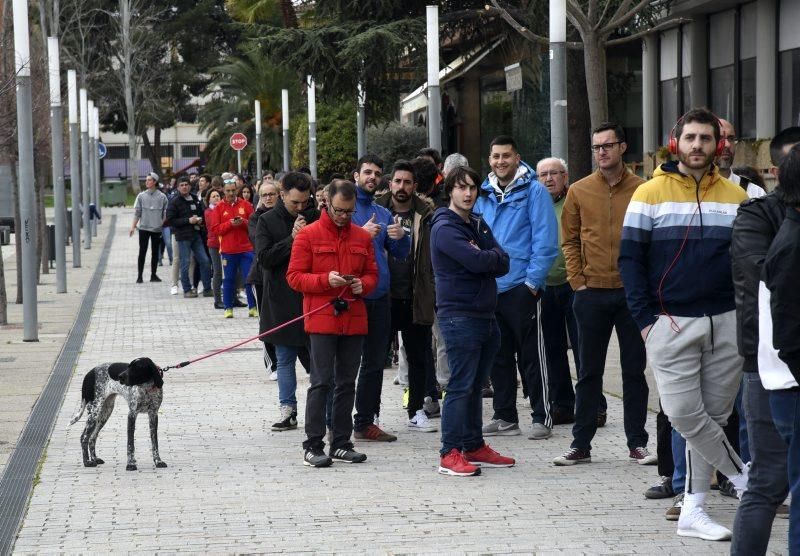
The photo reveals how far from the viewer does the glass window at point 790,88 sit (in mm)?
19719

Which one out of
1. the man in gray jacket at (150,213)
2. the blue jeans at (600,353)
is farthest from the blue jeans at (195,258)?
the blue jeans at (600,353)

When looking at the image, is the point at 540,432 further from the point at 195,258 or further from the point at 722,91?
the point at 722,91

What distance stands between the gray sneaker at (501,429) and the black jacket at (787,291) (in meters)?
4.84

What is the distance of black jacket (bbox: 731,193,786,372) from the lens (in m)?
5.18

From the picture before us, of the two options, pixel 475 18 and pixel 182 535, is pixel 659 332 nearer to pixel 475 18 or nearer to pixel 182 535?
pixel 182 535

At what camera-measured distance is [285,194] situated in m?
9.81

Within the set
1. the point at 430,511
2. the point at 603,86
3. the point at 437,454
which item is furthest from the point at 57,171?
the point at 430,511

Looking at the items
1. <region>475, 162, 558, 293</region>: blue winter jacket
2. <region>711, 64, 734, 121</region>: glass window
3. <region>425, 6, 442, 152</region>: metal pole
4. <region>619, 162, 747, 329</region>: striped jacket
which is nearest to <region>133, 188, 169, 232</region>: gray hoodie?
<region>425, 6, 442, 152</region>: metal pole

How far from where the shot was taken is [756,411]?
17.2 feet

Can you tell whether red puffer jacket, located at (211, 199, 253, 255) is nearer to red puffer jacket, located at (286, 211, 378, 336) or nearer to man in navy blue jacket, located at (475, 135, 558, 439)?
man in navy blue jacket, located at (475, 135, 558, 439)

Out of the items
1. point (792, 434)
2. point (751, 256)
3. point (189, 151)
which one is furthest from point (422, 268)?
point (189, 151)

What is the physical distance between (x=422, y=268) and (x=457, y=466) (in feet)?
6.20

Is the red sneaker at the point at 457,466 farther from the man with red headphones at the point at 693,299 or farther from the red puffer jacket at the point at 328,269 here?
the man with red headphones at the point at 693,299

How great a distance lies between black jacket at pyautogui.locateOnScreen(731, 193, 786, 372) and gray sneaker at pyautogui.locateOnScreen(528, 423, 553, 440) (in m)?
4.08
